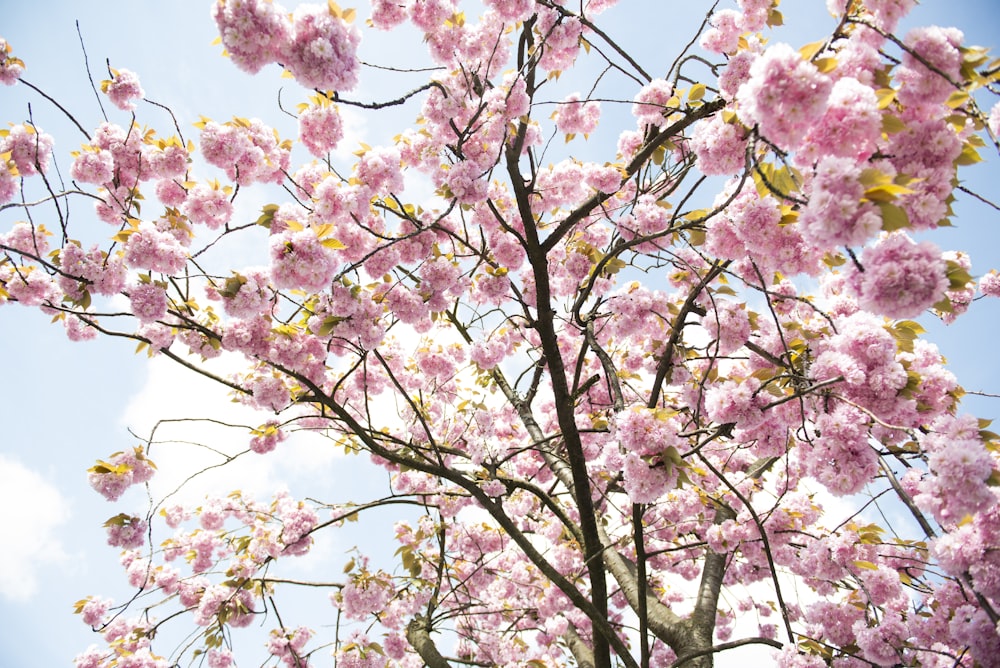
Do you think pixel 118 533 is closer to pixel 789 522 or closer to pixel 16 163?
pixel 16 163

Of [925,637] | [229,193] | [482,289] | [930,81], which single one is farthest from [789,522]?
[229,193]

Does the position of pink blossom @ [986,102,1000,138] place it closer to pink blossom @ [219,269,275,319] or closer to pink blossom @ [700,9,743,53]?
pink blossom @ [700,9,743,53]

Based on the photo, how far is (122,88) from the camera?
3.65m

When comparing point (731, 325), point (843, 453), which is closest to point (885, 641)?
point (843, 453)

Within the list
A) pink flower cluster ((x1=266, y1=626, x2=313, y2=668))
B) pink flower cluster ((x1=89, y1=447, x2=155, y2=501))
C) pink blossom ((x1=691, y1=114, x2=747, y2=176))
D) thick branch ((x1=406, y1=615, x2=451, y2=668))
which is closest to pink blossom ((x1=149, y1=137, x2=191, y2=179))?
pink flower cluster ((x1=89, y1=447, x2=155, y2=501))

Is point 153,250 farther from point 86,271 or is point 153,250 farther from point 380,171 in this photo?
point 380,171

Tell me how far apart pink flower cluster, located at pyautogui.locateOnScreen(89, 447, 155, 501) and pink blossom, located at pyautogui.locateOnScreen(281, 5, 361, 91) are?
2815 mm

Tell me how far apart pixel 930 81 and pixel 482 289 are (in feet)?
9.66

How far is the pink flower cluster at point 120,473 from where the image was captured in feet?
11.2

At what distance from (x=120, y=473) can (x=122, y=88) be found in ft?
8.87

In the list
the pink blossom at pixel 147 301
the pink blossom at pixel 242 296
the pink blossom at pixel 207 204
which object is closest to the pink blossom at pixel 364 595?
the pink blossom at pixel 242 296

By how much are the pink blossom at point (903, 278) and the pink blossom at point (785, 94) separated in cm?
47

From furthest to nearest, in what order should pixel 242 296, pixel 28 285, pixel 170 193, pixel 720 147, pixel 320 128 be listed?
pixel 170 193 → pixel 28 285 → pixel 320 128 → pixel 242 296 → pixel 720 147

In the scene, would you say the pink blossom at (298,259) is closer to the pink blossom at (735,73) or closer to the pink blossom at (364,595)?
the pink blossom at (735,73)
